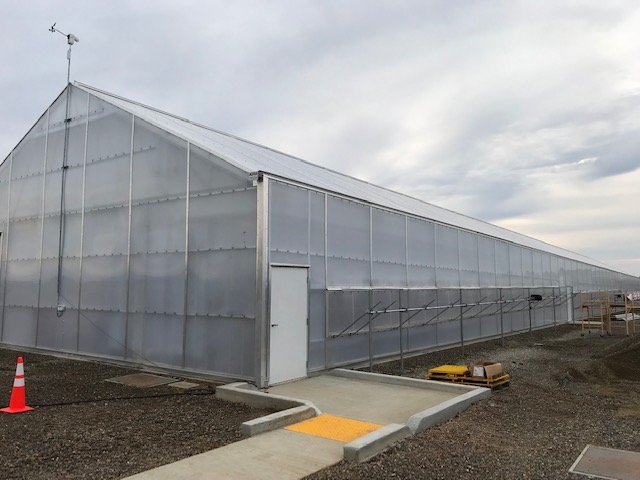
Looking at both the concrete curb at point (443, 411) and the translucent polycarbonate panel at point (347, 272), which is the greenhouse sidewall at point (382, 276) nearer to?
the translucent polycarbonate panel at point (347, 272)

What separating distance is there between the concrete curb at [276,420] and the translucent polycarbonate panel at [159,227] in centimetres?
561

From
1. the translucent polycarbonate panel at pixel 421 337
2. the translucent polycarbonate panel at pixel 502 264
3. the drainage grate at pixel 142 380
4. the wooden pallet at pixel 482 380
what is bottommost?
the drainage grate at pixel 142 380

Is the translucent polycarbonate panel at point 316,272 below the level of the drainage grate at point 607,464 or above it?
above

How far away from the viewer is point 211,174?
1112 centimetres

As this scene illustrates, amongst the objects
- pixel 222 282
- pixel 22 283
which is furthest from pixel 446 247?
pixel 22 283

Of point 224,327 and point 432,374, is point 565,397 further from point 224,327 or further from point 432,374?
point 224,327

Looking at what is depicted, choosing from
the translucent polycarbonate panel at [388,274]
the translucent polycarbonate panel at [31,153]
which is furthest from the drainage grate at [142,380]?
the translucent polycarbonate panel at [31,153]

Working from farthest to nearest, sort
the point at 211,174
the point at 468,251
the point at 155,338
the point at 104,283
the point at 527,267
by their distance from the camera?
the point at 527,267
the point at 468,251
the point at 104,283
the point at 155,338
the point at 211,174

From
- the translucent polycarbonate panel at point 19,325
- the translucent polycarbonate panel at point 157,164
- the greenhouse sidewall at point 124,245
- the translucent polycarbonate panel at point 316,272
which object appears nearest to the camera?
the greenhouse sidewall at point 124,245

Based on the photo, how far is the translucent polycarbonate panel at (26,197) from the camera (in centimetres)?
1603

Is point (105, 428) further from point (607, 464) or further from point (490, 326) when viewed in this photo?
point (490, 326)

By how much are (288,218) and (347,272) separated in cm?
254

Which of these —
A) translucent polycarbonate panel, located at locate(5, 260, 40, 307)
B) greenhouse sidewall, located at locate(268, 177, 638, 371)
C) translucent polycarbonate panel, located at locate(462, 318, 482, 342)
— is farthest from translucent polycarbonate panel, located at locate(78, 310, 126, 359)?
translucent polycarbonate panel, located at locate(462, 318, 482, 342)

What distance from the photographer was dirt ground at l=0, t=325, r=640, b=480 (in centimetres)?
549
